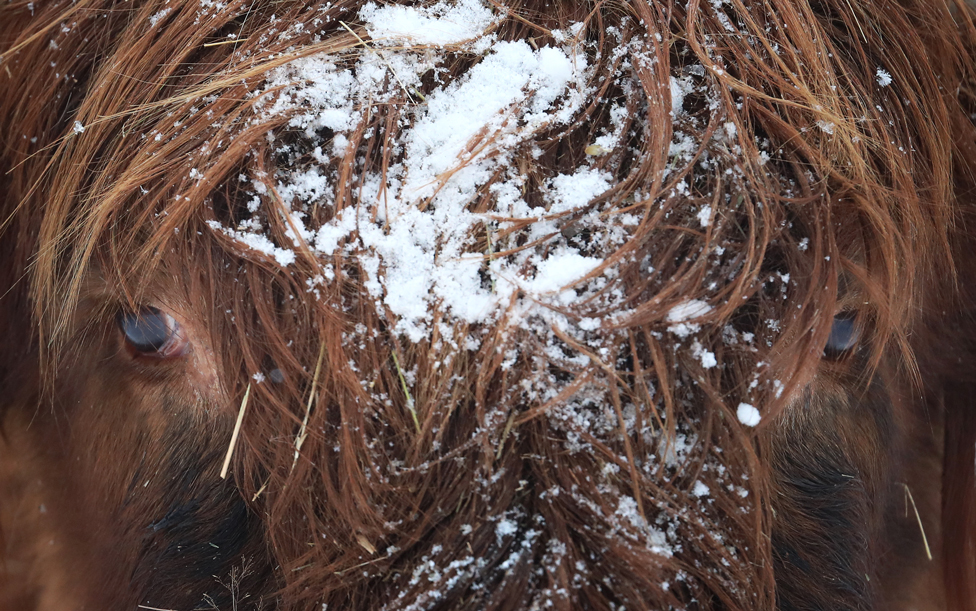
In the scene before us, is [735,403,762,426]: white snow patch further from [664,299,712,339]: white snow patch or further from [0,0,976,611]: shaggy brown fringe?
[664,299,712,339]: white snow patch

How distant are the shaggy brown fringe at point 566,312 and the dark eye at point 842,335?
3.8 inches

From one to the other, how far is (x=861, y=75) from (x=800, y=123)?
19 cm

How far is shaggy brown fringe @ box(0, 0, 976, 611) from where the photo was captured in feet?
2.48

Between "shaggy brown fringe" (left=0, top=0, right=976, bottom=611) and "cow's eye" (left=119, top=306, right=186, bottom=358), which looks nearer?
"shaggy brown fringe" (left=0, top=0, right=976, bottom=611)

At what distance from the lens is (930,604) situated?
1.25 meters

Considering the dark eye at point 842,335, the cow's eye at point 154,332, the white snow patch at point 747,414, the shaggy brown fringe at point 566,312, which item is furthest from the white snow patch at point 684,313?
the cow's eye at point 154,332

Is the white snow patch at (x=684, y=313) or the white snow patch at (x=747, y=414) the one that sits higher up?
the white snow patch at (x=684, y=313)

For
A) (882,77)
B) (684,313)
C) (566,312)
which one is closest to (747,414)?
(684,313)

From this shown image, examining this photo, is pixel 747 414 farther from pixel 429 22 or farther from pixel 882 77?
pixel 429 22

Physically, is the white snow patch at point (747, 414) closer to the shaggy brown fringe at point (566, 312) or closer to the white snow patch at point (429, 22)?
the shaggy brown fringe at point (566, 312)

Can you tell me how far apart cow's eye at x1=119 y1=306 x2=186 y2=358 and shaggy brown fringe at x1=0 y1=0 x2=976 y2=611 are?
3 cm

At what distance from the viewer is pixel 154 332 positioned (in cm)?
92

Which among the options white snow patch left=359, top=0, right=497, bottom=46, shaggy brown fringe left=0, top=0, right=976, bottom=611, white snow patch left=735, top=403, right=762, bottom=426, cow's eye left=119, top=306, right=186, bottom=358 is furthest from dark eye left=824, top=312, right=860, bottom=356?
cow's eye left=119, top=306, right=186, bottom=358

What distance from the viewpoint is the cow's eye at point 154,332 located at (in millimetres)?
913
